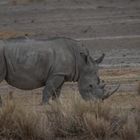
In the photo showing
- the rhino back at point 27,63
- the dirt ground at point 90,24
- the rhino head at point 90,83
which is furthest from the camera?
the dirt ground at point 90,24

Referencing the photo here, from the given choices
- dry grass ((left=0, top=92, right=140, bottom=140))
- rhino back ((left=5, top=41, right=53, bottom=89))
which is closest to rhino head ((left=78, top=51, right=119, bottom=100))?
rhino back ((left=5, top=41, right=53, bottom=89))

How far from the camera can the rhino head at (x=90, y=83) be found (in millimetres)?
16859

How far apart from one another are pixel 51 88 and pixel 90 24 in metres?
22.7

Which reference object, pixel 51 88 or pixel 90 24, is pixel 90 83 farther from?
pixel 90 24

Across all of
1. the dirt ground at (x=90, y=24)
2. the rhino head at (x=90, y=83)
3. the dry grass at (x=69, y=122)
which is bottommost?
the dirt ground at (x=90, y=24)

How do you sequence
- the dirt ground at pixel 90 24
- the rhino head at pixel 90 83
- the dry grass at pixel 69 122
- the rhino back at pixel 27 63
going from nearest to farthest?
the dry grass at pixel 69 122
the rhino back at pixel 27 63
the rhino head at pixel 90 83
the dirt ground at pixel 90 24

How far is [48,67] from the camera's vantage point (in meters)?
16.8

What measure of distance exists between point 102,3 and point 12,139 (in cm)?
3100

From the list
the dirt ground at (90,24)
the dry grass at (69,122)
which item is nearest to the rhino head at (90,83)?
the dry grass at (69,122)

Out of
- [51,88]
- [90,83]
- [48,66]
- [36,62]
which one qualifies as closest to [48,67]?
[48,66]

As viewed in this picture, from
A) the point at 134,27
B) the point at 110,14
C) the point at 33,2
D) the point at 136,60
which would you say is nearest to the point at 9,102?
the point at 136,60

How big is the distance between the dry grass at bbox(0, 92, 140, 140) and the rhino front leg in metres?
1.93

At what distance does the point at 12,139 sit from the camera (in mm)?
14117

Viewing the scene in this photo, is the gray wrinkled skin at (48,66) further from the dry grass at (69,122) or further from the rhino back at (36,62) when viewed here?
the dry grass at (69,122)
